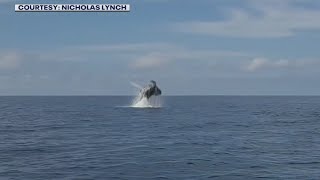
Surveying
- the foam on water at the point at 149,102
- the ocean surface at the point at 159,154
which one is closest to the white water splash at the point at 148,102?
the foam on water at the point at 149,102

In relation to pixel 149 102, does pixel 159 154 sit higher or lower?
lower

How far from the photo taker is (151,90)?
422ft

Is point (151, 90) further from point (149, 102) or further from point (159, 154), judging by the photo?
point (159, 154)

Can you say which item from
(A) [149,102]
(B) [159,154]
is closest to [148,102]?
(A) [149,102]

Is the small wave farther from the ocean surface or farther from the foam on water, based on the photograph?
the ocean surface

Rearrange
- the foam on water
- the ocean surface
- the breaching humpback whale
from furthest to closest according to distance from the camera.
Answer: the foam on water, the breaching humpback whale, the ocean surface

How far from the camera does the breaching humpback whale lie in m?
127

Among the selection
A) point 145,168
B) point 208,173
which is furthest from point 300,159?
point 145,168

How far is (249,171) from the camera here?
36938 millimetres

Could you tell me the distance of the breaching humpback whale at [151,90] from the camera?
415 feet

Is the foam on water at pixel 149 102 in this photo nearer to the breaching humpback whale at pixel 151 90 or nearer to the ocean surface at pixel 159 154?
the breaching humpback whale at pixel 151 90

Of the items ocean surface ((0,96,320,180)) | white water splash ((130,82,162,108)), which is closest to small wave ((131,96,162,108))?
white water splash ((130,82,162,108))

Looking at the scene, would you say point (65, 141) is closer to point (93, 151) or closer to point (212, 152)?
point (93, 151)

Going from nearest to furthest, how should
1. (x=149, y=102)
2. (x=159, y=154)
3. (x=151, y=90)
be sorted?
(x=159, y=154) → (x=151, y=90) → (x=149, y=102)
